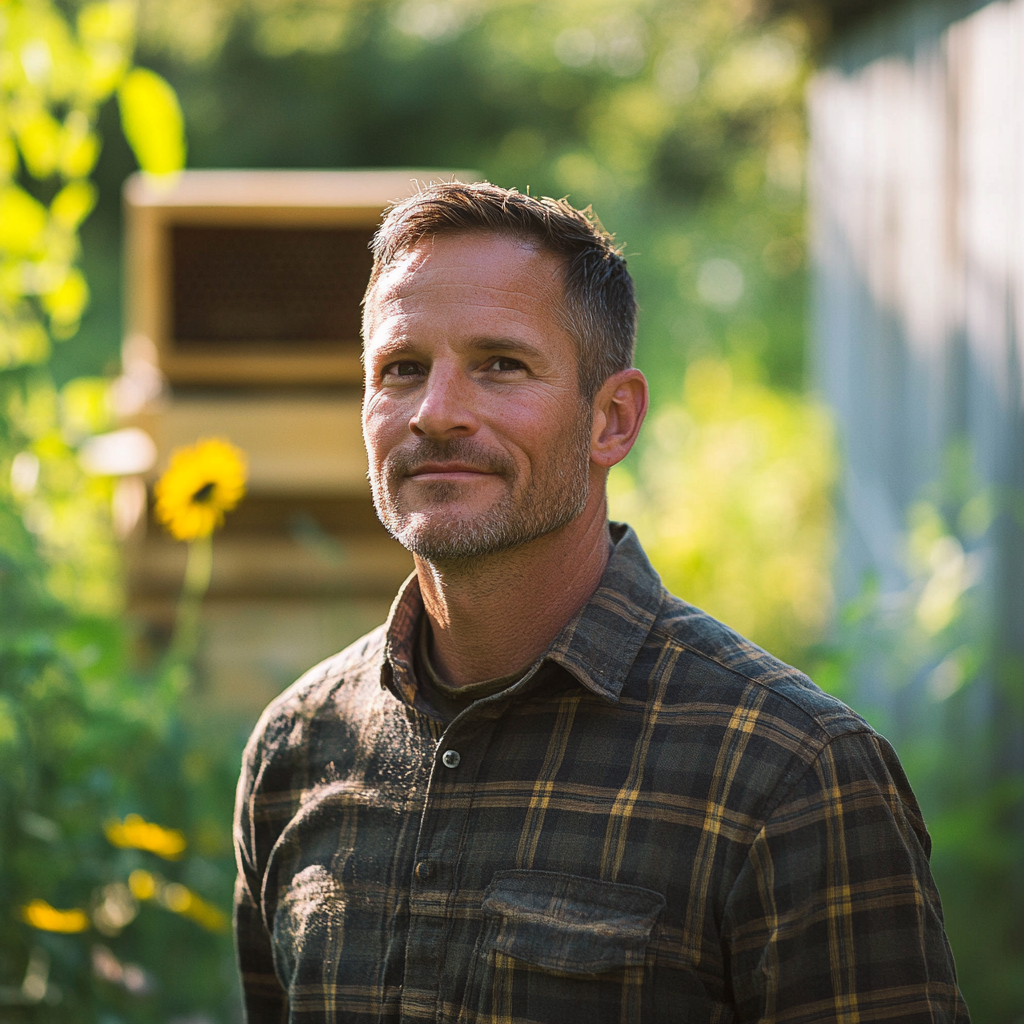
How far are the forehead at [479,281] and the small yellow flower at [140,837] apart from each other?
40.9 inches

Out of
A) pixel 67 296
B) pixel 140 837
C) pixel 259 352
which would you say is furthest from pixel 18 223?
pixel 140 837

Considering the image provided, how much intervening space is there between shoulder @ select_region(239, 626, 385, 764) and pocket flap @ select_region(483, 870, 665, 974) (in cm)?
34

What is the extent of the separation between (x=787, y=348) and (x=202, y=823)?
29.1 ft

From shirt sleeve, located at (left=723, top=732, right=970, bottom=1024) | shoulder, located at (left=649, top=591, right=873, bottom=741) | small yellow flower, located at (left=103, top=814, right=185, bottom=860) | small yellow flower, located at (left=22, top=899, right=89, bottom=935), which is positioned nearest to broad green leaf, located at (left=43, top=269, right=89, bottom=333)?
small yellow flower, located at (left=103, top=814, right=185, bottom=860)

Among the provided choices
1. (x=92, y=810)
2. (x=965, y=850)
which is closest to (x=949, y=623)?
(x=965, y=850)

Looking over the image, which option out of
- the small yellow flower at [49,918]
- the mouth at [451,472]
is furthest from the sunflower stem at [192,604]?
the mouth at [451,472]

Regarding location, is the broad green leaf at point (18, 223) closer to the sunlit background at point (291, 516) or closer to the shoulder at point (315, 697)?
the sunlit background at point (291, 516)

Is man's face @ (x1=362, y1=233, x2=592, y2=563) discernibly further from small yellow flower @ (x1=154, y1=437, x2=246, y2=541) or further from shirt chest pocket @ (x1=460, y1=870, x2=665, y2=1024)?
small yellow flower @ (x1=154, y1=437, x2=246, y2=541)

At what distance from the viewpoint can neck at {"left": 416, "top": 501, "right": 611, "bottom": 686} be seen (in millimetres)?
1301

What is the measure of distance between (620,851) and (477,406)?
0.46 m

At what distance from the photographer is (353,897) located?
50.7 inches

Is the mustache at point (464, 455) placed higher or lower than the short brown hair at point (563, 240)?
lower

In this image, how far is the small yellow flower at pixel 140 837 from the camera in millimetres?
1933

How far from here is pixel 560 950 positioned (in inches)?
44.4
